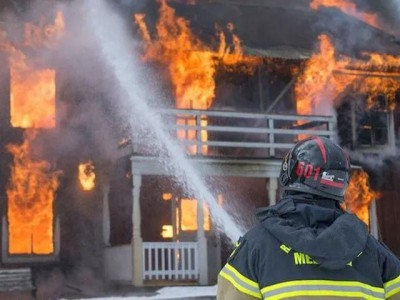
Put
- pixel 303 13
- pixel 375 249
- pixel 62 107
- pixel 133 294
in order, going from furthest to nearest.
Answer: pixel 303 13, pixel 62 107, pixel 133 294, pixel 375 249

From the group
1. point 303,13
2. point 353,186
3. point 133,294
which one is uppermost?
point 303,13

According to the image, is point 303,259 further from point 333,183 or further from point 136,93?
point 136,93

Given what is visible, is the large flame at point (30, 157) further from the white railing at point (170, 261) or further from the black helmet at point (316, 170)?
the black helmet at point (316, 170)

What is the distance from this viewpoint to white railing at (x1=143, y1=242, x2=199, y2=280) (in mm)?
13312

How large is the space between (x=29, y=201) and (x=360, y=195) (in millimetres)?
7446

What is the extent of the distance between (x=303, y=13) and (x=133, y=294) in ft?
31.6

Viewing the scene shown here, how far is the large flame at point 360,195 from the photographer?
16.0 metres

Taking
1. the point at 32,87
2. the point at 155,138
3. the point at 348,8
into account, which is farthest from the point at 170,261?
the point at 348,8

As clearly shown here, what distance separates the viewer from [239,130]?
1446cm

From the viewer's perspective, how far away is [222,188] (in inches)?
595

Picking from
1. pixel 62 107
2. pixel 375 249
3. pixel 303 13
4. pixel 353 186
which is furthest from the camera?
pixel 303 13

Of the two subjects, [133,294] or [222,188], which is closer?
[133,294]

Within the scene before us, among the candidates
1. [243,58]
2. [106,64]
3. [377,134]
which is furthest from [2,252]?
[377,134]

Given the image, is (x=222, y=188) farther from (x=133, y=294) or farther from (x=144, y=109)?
(x=133, y=294)
